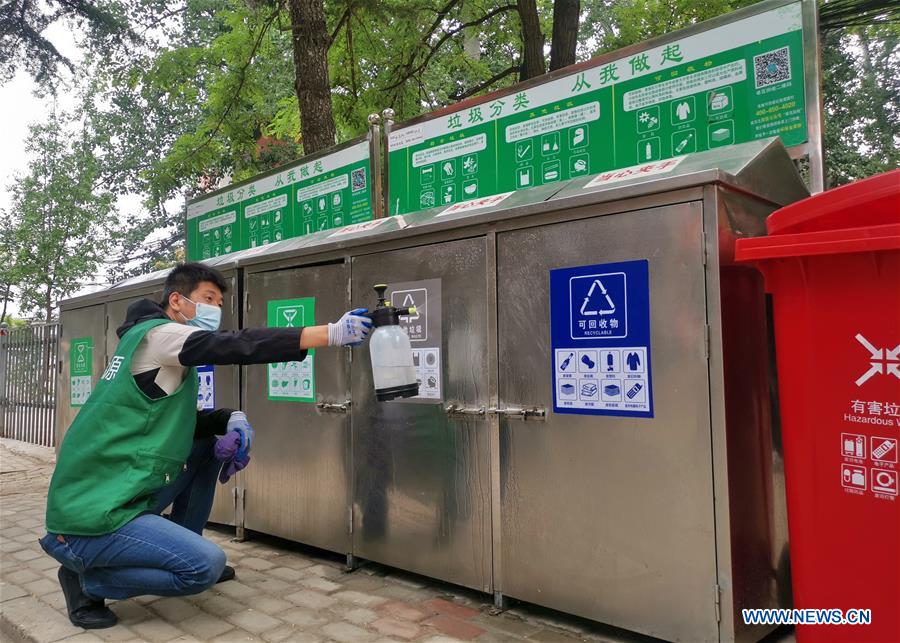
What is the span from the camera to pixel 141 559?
2877mm

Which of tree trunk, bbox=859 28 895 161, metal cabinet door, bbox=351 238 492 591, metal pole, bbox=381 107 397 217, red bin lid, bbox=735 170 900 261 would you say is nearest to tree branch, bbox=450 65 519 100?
metal pole, bbox=381 107 397 217

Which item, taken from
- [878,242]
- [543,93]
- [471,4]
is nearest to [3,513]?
[543,93]

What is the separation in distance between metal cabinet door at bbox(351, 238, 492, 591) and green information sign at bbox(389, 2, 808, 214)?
3.36 feet

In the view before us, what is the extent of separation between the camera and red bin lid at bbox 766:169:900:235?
2123mm

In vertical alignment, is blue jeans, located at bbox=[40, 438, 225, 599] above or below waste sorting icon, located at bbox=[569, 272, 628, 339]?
below

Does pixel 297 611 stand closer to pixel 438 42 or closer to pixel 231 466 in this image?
pixel 231 466

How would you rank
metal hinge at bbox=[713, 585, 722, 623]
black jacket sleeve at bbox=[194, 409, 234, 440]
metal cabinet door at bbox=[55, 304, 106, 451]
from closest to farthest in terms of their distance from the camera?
metal hinge at bbox=[713, 585, 722, 623]
black jacket sleeve at bbox=[194, 409, 234, 440]
metal cabinet door at bbox=[55, 304, 106, 451]

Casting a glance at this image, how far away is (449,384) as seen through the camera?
334 cm

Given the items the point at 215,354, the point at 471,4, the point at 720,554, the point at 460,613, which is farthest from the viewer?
the point at 471,4

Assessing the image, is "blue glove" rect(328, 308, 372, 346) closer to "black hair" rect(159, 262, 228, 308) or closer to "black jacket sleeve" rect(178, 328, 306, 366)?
"black jacket sleeve" rect(178, 328, 306, 366)

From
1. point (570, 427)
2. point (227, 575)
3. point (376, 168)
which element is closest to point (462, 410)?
point (570, 427)

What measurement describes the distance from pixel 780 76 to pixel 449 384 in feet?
7.18

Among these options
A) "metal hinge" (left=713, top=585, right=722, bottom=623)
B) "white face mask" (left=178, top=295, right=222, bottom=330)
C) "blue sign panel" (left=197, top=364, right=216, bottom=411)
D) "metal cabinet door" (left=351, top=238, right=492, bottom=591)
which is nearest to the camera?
"metal hinge" (left=713, top=585, right=722, bottom=623)

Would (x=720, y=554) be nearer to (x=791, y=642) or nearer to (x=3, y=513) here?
(x=791, y=642)
